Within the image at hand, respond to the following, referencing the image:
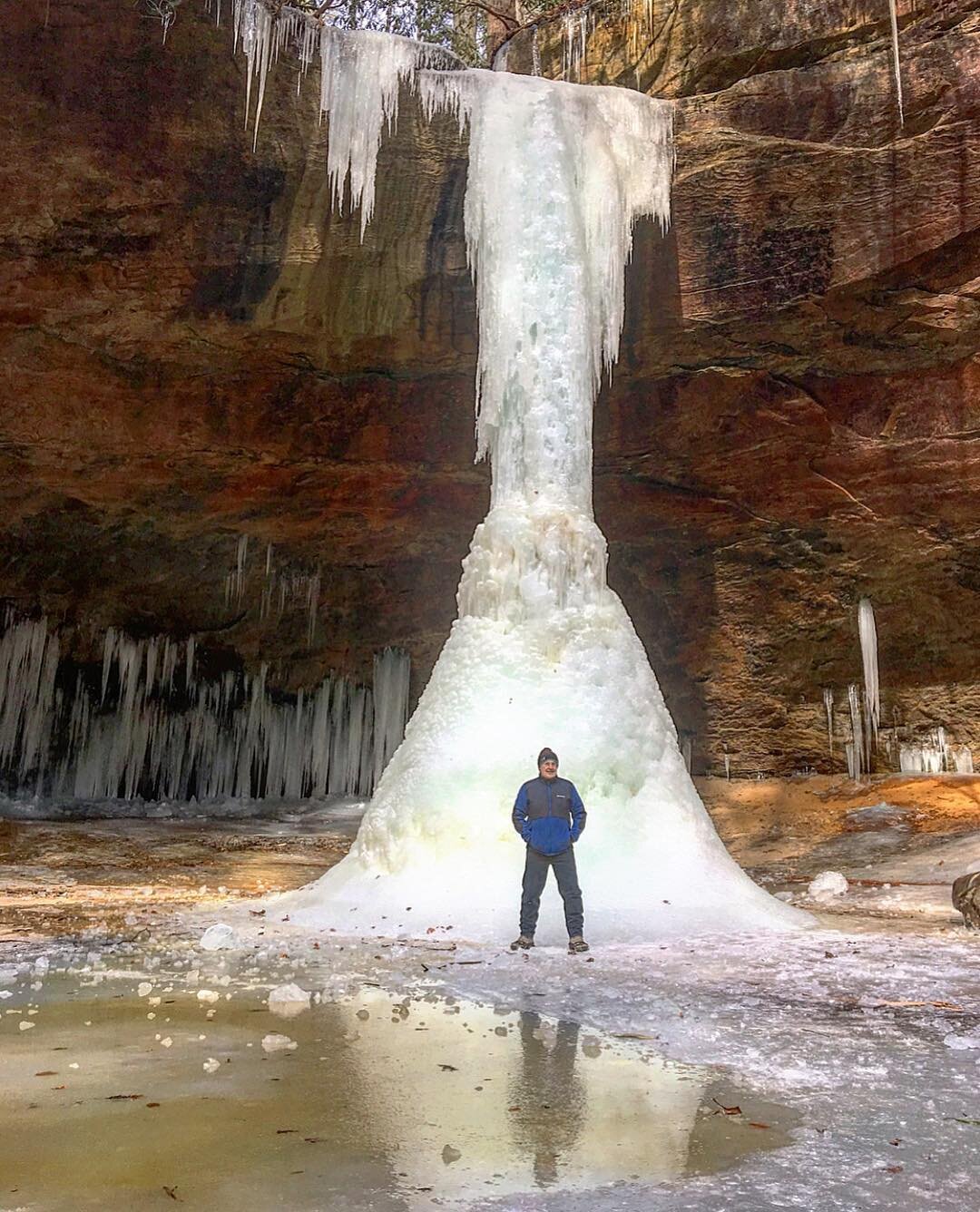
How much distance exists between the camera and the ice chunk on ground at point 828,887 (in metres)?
9.02

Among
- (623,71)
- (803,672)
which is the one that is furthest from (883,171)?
(803,672)

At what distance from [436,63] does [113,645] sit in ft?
34.8

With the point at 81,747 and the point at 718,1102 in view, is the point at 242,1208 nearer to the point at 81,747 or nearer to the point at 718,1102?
the point at 718,1102

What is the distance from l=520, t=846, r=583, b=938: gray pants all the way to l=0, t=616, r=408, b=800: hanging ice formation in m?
11.6

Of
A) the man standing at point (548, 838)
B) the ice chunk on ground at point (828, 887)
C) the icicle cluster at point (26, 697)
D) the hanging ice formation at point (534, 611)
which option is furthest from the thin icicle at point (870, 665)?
the icicle cluster at point (26, 697)

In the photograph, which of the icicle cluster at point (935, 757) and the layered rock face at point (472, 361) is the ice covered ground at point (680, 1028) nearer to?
→ the layered rock face at point (472, 361)

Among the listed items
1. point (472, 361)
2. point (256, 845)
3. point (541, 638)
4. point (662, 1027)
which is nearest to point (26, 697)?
point (256, 845)

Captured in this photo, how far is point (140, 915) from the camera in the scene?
22.3ft

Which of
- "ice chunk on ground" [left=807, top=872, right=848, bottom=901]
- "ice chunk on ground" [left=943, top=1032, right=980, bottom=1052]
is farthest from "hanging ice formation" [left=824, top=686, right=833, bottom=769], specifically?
"ice chunk on ground" [left=943, top=1032, right=980, bottom=1052]

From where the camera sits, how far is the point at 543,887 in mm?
5871

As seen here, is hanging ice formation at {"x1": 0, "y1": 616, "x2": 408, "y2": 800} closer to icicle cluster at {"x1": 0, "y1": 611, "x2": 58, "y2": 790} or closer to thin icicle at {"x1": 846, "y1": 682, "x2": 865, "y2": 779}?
icicle cluster at {"x1": 0, "y1": 611, "x2": 58, "y2": 790}

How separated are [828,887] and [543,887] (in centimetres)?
431

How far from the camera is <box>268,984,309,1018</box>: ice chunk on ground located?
157 inches

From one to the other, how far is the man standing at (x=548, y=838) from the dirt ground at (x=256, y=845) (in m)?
2.65
